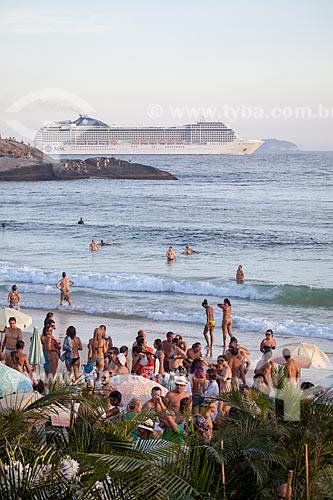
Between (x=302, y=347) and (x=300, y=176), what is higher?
(x=300, y=176)

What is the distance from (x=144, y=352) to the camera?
39.1 feet

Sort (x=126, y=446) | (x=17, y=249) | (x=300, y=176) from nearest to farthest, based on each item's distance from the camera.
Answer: (x=126, y=446), (x=17, y=249), (x=300, y=176)

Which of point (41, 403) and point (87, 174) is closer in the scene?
point (41, 403)

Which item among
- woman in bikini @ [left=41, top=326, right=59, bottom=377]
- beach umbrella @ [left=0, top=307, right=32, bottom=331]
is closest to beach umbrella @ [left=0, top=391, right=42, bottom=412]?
woman in bikini @ [left=41, top=326, right=59, bottom=377]

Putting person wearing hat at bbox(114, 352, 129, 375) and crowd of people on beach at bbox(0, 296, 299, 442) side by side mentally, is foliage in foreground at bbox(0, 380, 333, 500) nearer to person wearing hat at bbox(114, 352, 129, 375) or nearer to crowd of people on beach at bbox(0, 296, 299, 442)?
crowd of people on beach at bbox(0, 296, 299, 442)

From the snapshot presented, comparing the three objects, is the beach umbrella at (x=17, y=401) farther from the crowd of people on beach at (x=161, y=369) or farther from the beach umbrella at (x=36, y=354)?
the beach umbrella at (x=36, y=354)

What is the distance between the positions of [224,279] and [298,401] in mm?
22243

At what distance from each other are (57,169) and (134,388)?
8205cm

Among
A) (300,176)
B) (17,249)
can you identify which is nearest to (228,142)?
(300,176)

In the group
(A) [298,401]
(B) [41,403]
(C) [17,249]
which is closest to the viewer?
(B) [41,403]

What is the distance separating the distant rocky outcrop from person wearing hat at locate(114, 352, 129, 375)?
76.0 m

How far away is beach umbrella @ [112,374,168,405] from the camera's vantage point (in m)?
9.39

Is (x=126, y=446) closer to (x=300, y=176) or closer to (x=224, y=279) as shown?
(x=224, y=279)

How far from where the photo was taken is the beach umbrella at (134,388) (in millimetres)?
9391
